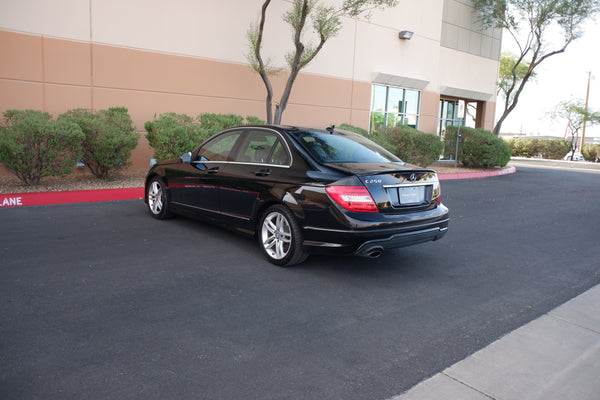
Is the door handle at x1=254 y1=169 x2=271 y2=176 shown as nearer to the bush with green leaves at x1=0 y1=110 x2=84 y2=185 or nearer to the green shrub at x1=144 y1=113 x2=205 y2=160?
the bush with green leaves at x1=0 y1=110 x2=84 y2=185

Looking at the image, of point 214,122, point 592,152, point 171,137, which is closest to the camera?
point 171,137

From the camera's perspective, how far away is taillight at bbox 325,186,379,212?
4.75 metres

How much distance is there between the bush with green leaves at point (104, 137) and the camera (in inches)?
396

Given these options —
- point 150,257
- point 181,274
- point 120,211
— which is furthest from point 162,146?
point 181,274

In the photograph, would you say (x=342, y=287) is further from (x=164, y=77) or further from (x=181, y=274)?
(x=164, y=77)

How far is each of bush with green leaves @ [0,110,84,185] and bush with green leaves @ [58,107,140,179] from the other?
496 mm

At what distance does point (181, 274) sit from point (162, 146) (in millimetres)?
6780

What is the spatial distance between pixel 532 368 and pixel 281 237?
112 inches

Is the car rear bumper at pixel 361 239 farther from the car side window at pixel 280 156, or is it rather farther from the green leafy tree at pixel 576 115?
the green leafy tree at pixel 576 115

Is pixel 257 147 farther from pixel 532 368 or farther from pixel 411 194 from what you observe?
pixel 532 368

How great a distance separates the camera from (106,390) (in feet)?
9.20

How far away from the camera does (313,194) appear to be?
194 inches

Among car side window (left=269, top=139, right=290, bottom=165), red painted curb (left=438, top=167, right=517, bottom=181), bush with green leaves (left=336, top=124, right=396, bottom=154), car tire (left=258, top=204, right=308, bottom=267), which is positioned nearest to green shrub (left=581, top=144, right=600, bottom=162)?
red painted curb (left=438, top=167, right=517, bottom=181)

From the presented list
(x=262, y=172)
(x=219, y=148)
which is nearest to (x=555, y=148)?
(x=219, y=148)
